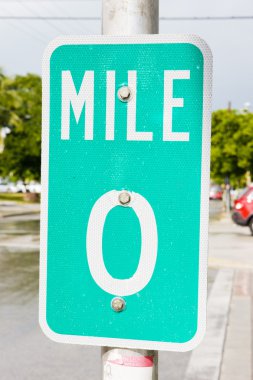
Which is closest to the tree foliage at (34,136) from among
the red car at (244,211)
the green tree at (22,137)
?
the green tree at (22,137)

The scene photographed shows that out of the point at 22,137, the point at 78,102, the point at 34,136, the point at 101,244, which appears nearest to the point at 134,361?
the point at 101,244

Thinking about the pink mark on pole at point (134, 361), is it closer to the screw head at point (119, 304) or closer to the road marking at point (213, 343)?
the screw head at point (119, 304)

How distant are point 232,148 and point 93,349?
117 ft

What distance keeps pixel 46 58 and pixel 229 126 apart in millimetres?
43408

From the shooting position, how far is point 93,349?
754cm

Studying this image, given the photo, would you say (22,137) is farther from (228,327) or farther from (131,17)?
(131,17)

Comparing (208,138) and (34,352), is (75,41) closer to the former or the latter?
(208,138)

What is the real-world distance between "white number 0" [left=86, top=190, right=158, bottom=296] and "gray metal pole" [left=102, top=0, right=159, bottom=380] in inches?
6.9

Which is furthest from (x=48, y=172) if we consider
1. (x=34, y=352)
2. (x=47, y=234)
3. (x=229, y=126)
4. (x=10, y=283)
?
(x=229, y=126)

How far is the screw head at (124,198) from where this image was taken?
1.90 m

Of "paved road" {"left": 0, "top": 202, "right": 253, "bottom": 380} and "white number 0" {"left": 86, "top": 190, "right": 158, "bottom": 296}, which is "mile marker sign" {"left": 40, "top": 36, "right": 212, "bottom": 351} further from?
"paved road" {"left": 0, "top": 202, "right": 253, "bottom": 380}

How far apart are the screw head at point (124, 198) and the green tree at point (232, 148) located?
4060 cm

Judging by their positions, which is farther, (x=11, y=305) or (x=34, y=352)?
(x=11, y=305)

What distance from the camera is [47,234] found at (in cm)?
197
